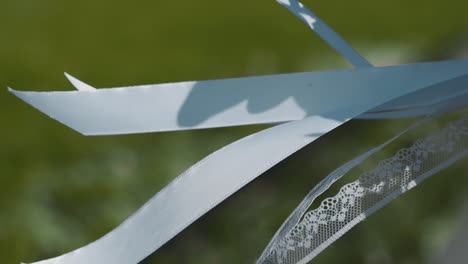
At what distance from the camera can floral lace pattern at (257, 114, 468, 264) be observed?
49 centimetres

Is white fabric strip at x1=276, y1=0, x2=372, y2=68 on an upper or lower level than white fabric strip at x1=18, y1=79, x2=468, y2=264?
Result: upper

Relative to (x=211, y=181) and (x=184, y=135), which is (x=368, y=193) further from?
(x=184, y=135)

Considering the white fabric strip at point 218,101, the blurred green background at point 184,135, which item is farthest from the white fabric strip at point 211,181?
the blurred green background at point 184,135

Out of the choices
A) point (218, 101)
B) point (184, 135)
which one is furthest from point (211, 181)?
point (184, 135)

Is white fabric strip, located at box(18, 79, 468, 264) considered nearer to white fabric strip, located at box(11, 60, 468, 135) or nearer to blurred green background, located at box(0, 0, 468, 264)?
white fabric strip, located at box(11, 60, 468, 135)

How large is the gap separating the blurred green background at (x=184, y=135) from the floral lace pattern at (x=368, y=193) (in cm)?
13

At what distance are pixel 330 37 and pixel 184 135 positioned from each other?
26cm

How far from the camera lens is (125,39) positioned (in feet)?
2.45

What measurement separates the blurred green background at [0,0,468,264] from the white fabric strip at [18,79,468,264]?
0.12 metres

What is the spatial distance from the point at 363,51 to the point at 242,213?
12.2 inches

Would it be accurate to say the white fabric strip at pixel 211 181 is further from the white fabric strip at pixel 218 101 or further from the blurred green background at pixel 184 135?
the blurred green background at pixel 184 135

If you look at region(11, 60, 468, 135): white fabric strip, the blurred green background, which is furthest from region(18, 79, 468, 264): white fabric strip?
the blurred green background

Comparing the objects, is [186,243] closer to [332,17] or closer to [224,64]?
[224,64]

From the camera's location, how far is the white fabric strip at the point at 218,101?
20.6 inches
